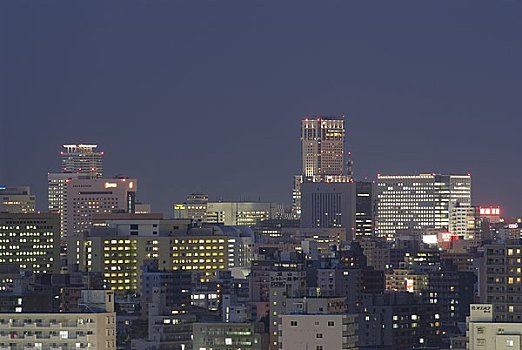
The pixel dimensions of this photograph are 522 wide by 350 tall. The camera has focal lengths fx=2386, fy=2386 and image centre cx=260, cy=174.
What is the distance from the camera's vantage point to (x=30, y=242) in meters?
Result: 51.8

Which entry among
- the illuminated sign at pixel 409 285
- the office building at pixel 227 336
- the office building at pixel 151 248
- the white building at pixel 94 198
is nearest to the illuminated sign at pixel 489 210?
the white building at pixel 94 198

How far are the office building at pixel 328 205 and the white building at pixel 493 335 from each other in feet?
142

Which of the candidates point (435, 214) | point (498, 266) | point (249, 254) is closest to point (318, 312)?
A: point (498, 266)

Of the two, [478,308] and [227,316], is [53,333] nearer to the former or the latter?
[478,308]

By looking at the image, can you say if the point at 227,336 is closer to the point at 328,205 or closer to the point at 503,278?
the point at 503,278

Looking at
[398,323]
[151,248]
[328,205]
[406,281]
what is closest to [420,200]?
[328,205]

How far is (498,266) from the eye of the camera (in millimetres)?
34250

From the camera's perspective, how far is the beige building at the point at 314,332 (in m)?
26.3

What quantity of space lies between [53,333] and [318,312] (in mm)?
4014

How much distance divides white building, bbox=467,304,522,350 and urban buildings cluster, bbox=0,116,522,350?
18mm

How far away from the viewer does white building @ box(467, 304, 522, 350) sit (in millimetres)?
23344

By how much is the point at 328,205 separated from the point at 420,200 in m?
6.23

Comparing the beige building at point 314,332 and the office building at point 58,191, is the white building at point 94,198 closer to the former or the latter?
the office building at point 58,191

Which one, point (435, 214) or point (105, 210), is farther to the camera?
point (435, 214)
